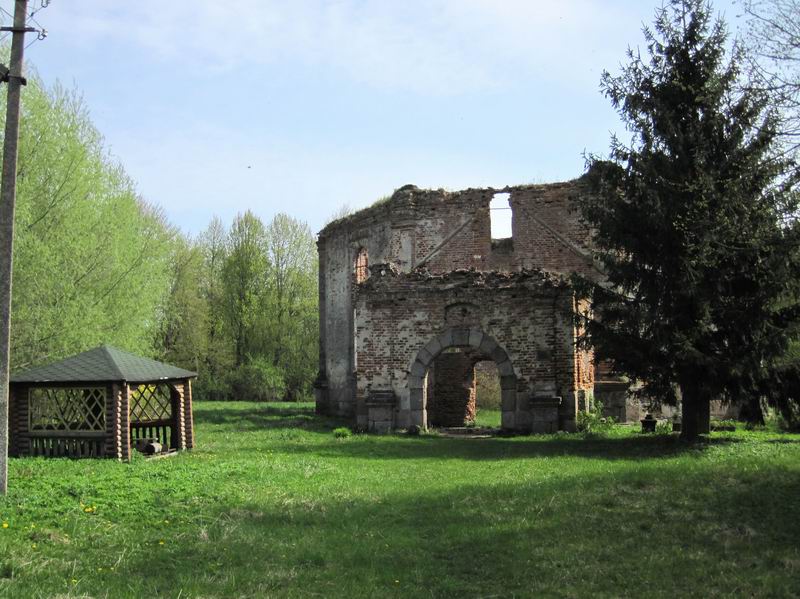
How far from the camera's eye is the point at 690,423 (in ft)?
48.9

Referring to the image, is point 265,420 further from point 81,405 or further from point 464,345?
point 81,405

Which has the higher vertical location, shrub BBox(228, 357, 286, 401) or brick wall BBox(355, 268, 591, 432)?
brick wall BBox(355, 268, 591, 432)

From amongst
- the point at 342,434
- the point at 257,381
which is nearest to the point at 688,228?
the point at 342,434

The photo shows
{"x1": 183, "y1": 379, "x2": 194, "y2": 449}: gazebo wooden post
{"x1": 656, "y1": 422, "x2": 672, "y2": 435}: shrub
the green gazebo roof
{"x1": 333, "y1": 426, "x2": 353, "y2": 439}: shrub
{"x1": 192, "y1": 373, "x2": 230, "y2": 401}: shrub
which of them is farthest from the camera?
{"x1": 192, "y1": 373, "x2": 230, "y2": 401}: shrub

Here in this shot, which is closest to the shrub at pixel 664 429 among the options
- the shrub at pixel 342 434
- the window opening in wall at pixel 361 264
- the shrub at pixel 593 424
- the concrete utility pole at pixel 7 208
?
the shrub at pixel 593 424

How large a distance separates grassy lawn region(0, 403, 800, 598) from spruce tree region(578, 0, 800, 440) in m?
1.96

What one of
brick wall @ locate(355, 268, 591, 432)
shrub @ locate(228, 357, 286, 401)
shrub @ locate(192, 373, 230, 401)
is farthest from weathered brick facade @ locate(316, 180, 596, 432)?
shrub @ locate(192, 373, 230, 401)

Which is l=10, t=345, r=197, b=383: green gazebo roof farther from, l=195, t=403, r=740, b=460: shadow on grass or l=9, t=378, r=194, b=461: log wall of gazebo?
l=195, t=403, r=740, b=460: shadow on grass

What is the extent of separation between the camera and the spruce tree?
13602 mm

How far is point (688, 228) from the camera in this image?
526 inches

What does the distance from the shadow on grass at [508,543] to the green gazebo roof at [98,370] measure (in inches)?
195

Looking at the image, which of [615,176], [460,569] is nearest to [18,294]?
[615,176]

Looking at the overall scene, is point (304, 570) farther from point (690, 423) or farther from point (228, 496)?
point (690, 423)

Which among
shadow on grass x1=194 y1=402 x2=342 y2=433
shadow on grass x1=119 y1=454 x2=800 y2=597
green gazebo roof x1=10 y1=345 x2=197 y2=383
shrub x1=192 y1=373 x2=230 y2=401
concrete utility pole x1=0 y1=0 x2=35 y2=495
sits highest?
concrete utility pole x1=0 y1=0 x2=35 y2=495
